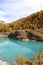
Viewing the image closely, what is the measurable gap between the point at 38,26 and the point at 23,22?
14.6 m

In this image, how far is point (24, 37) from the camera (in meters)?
46.5

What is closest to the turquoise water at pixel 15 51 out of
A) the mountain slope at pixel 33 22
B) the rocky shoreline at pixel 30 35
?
the rocky shoreline at pixel 30 35

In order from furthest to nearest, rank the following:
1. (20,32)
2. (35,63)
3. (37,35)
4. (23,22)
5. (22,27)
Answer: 1. (23,22)
2. (22,27)
3. (20,32)
4. (37,35)
5. (35,63)

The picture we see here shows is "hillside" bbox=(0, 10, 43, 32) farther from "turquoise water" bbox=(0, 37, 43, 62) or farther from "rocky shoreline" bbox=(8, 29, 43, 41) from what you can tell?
"turquoise water" bbox=(0, 37, 43, 62)

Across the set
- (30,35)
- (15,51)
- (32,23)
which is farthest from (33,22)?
(15,51)

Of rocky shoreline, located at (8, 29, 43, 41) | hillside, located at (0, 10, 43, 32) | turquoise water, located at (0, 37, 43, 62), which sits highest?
hillside, located at (0, 10, 43, 32)

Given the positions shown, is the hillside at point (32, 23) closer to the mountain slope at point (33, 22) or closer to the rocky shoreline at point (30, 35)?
the mountain slope at point (33, 22)

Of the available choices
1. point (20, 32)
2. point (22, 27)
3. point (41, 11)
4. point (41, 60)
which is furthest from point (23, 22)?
point (41, 60)

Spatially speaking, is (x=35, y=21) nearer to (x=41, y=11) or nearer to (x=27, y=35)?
(x=41, y=11)

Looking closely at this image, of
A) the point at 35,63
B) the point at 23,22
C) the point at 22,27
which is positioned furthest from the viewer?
the point at 23,22

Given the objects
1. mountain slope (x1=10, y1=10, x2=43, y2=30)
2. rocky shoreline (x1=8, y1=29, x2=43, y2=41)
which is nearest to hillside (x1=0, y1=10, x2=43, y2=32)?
mountain slope (x1=10, y1=10, x2=43, y2=30)

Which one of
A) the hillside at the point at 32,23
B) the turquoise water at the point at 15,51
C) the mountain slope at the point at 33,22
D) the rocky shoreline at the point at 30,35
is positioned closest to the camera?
the turquoise water at the point at 15,51

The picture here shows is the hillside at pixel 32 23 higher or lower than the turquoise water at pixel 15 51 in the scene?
higher

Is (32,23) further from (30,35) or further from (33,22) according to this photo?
(30,35)
